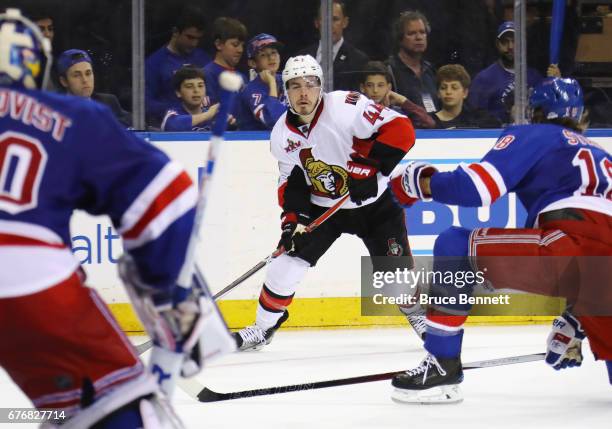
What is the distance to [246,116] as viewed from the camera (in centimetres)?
534

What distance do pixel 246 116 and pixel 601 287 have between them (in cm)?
237

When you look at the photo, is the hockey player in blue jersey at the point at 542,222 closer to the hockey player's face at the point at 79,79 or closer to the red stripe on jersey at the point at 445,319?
the red stripe on jersey at the point at 445,319

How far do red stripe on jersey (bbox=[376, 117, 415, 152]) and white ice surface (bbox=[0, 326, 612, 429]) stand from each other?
33.4 inches

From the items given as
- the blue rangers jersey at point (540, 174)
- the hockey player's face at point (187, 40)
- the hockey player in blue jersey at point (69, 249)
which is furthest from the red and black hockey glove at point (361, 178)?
the hockey player in blue jersey at point (69, 249)

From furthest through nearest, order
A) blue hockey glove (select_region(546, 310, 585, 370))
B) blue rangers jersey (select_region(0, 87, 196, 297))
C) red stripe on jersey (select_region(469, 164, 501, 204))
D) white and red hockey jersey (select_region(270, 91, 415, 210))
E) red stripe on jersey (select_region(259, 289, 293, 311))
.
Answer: red stripe on jersey (select_region(259, 289, 293, 311)), white and red hockey jersey (select_region(270, 91, 415, 210)), blue hockey glove (select_region(546, 310, 585, 370)), red stripe on jersey (select_region(469, 164, 501, 204)), blue rangers jersey (select_region(0, 87, 196, 297))

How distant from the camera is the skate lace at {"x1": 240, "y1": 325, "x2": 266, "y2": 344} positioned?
4680mm

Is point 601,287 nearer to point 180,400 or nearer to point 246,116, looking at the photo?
point 180,400

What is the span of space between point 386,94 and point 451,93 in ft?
1.05

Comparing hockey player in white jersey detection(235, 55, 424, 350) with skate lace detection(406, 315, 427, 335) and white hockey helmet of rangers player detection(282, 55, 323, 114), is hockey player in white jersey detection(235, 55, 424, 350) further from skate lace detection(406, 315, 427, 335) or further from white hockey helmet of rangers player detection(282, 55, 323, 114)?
skate lace detection(406, 315, 427, 335)

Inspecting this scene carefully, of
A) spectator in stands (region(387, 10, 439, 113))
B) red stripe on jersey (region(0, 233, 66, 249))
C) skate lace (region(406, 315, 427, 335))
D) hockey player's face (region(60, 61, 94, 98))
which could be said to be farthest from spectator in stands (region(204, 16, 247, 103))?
red stripe on jersey (region(0, 233, 66, 249))

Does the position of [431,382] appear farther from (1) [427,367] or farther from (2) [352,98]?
(2) [352,98]

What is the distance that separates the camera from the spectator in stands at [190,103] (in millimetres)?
5266

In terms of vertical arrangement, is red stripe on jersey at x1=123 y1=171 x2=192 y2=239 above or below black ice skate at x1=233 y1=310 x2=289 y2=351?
above

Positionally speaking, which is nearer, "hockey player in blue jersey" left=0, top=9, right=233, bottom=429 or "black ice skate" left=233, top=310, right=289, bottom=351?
"hockey player in blue jersey" left=0, top=9, right=233, bottom=429
